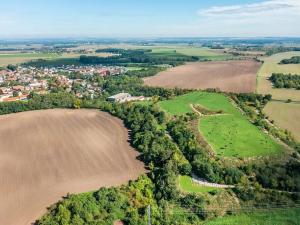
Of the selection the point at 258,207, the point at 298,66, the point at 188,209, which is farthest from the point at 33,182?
the point at 298,66

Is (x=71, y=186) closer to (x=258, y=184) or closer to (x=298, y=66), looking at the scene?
(x=258, y=184)

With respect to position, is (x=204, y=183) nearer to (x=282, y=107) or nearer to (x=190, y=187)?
(x=190, y=187)

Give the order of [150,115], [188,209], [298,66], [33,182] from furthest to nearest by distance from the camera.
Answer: [298,66] → [150,115] → [33,182] → [188,209]

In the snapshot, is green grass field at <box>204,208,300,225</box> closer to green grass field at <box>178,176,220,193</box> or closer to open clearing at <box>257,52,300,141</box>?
green grass field at <box>178,176,220,193</box>

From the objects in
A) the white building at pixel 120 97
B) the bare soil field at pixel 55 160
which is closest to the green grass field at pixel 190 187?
the bare soil field at pixel 55 160

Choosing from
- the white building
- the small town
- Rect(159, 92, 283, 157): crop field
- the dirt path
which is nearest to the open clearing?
Rect(159, 92, 283, 157): crop field

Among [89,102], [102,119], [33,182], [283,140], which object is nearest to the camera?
[33,182]

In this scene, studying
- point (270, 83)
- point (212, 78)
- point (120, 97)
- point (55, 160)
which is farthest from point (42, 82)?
point (55, 160)
